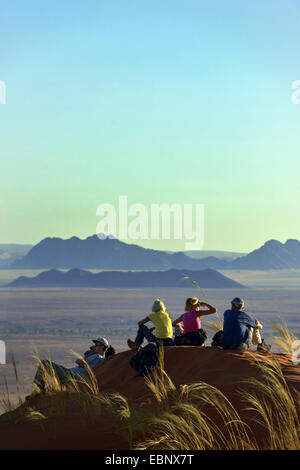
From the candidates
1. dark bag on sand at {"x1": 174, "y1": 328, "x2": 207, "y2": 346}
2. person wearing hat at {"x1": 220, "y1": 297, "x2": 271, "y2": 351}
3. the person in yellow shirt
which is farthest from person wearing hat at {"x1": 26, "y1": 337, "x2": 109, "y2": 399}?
person wearing hat at {"x1": 220, "y1": 297, "x2": 271, "y2": 351}

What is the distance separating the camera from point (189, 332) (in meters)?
16.9

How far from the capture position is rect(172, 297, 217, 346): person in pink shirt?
16.5 m

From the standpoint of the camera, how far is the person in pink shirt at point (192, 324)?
16.5 meters

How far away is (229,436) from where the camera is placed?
1127 cm

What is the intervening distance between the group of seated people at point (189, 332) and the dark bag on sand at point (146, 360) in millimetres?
429

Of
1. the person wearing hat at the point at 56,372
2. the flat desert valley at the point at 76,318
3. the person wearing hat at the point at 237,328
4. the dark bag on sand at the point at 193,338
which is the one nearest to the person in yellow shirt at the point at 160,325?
the dark bag on sand at the point at 193,338

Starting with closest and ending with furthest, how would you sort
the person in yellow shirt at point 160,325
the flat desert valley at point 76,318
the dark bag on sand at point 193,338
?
the person in yellow shirt at point 160,325, the dark bag on sand at point 193,338, the flat desert valley at point 76,318

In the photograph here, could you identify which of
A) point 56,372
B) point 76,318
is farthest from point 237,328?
point 76,318

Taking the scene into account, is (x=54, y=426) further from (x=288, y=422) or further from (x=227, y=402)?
(x=288, y=422)

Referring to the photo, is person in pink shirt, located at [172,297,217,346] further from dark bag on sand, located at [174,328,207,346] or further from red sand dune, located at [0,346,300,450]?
red sand dune, located at [0,346,300,450]

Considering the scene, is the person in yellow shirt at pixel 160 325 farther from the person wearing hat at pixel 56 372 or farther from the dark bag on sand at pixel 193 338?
the person wearing hat at pixel 56 372
